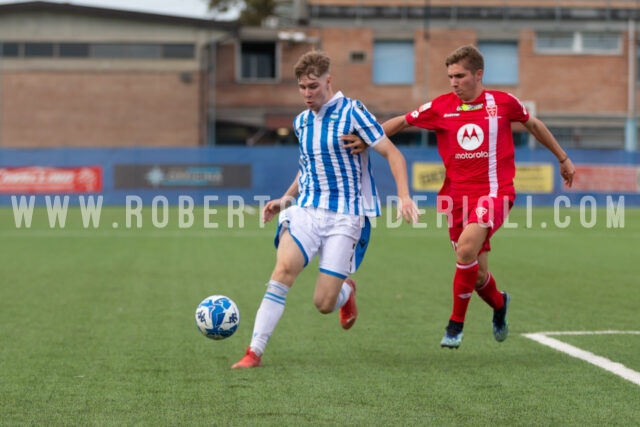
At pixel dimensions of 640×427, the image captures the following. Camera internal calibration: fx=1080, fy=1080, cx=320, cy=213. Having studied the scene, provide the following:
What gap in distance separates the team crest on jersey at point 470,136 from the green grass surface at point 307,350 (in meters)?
1.42

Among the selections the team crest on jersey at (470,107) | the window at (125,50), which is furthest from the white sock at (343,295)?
the window at (125,50)

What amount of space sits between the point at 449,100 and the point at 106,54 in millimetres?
37947

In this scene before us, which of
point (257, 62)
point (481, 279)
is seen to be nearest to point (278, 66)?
point (257, 62)

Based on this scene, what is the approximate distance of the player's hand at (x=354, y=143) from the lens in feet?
22.9

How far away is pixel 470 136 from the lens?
24.5 feet

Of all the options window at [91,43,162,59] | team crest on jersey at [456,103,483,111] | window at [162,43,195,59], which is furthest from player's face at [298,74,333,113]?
window at [91,43,162,59]

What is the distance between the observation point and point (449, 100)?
7.56m

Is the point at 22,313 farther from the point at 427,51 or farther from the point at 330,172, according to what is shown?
the point at 427,51

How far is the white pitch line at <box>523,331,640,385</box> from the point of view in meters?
6.37

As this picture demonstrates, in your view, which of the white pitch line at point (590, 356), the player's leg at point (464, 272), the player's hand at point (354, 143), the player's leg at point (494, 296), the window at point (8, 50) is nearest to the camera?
the white pitch line at point (590, 356)

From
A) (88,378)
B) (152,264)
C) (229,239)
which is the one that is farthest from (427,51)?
(88,378)

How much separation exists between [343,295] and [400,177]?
1.05 meters

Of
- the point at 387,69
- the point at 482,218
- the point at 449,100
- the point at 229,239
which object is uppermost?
the point at 387,69

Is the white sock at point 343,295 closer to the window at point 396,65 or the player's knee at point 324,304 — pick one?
the player's knee at point 324,304
